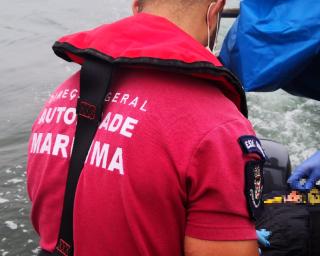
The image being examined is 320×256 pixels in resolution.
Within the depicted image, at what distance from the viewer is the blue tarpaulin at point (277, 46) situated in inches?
100

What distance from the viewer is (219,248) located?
1234 millimetres

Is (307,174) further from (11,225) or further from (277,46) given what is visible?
(11,225)

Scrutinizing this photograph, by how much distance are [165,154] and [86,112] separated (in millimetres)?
277

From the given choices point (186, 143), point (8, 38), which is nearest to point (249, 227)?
point (186, 143)

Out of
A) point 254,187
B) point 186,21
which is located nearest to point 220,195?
point 254,187

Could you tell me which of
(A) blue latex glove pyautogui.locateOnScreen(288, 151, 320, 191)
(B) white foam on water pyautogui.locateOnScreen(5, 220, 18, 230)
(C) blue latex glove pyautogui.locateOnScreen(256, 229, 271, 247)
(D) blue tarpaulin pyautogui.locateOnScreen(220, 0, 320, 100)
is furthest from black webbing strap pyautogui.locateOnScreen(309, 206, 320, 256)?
(B) white foam on water pyautogui.locateOnScreen(5, 220, 18, 230)

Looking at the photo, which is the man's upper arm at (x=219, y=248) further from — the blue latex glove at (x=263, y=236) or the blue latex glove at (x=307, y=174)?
the blue latex glove at (x=307, y=174)

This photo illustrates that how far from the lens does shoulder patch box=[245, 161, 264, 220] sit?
1.25 meters

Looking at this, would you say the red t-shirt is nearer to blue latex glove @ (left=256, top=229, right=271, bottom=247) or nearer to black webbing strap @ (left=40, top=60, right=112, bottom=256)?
black webbing strap @ (left=40, top=60, right=112, bottom=256)

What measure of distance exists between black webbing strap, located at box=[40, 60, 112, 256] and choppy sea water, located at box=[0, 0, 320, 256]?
2359 millimetres

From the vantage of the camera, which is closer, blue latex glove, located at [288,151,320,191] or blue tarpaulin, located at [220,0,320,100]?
blue tarpaulin, located at [220,0,320,100]

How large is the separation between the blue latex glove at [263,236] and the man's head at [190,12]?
1212 millimetres

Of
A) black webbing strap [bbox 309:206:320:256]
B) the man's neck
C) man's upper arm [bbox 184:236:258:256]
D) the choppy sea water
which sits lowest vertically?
the choppy sea water

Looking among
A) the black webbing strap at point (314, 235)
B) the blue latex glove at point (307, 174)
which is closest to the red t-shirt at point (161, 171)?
the black webbing strap at point (314, 235)
